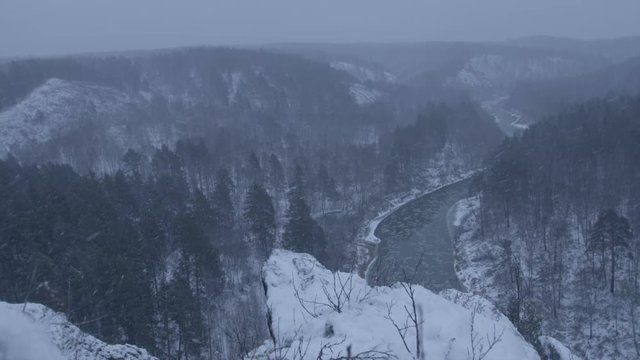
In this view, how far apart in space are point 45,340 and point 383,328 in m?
5.06

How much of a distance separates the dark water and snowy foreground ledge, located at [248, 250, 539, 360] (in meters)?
14.7

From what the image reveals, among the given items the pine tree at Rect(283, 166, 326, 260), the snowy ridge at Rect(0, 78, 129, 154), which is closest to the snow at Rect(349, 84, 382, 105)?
the snowy ridge at Rect(0, 78, 129, 154)

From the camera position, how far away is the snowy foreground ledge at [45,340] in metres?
4.56

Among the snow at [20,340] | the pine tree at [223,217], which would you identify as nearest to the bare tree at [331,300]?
the snow at [20,340]

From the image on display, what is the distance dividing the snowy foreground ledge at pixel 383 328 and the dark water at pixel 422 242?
48.1ft

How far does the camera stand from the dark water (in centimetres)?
2955

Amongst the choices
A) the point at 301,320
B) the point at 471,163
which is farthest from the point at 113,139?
the point at 301,320

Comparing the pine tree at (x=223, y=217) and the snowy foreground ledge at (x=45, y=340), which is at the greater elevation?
the snowy foreground ledge at (x=45, y=340)

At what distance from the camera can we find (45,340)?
5.15 metres

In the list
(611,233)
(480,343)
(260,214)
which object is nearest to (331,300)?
(480,343)

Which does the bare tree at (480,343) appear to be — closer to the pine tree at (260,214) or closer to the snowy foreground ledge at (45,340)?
the snowy foreground ledge at (45,340)

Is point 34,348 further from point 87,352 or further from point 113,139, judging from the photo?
point 113,139

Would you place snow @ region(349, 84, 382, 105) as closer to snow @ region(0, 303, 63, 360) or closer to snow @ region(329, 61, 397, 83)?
snow @ region(329, 61, 397, 83)

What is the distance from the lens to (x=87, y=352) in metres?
7.27
